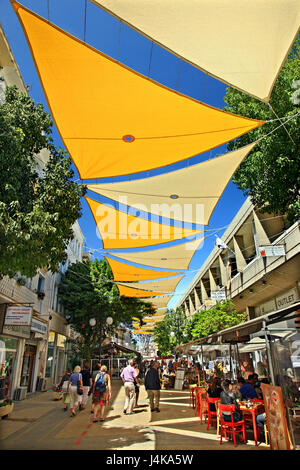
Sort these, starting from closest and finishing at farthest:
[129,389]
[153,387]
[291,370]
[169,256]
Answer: [129,389] < [153,387] < [291,370] < [169,256]

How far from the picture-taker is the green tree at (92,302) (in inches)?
965

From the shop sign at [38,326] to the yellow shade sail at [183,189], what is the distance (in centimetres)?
905

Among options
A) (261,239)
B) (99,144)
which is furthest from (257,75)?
(261,239)

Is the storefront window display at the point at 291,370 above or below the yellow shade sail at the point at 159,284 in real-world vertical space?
below

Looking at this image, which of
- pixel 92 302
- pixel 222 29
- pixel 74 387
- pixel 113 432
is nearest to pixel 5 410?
pixel 74 387

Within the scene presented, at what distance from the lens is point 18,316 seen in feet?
40.9

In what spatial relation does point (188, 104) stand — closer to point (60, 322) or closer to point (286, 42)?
point (286, 42)

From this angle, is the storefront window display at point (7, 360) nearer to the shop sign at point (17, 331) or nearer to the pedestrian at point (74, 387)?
the shop sign at point (17, 331)

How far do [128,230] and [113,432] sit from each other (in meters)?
8.39

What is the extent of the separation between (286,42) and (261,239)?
12735mm

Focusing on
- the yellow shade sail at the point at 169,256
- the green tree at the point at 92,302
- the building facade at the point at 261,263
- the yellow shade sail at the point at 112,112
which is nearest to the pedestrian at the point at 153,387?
the building facade at the point at 261,263

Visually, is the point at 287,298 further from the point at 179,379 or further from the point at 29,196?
the point at 29,196

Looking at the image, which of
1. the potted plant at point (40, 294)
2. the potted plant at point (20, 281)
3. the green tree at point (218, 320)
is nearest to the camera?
the potted plant at point (20, 281)

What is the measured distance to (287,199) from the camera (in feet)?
31.9
